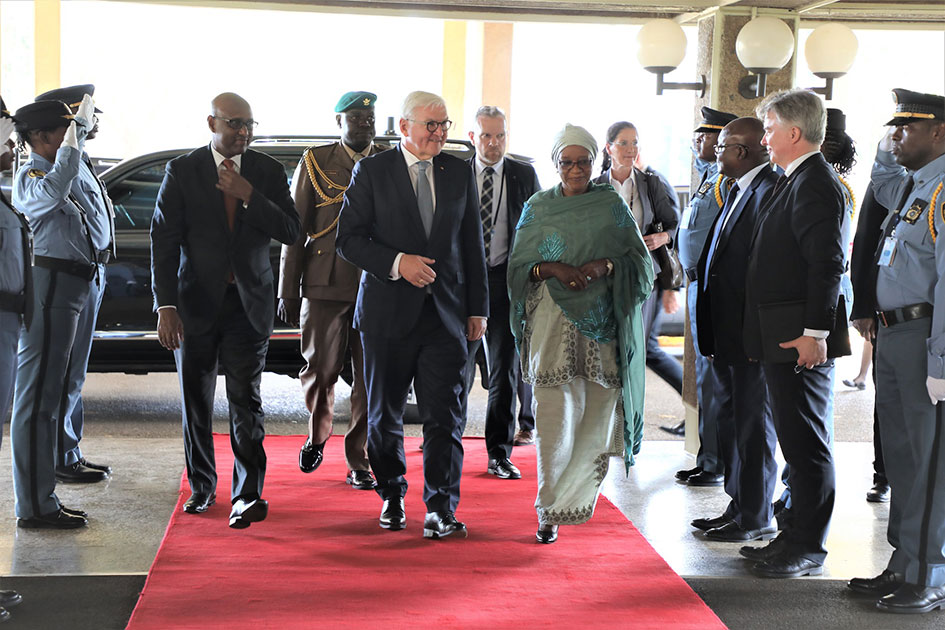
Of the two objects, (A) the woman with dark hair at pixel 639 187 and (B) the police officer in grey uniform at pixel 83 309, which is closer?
(B) the police officer in grey uniform at pixel 83 309

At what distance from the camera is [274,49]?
546 inches

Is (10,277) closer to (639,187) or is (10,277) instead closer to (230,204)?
(230,204)

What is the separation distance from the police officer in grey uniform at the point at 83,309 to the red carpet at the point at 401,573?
2.45 feet

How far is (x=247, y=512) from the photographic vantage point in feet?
17.2

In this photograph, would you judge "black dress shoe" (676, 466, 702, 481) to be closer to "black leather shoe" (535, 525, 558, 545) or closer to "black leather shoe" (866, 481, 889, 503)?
"black leather shoe" (866, 481, 889, 503)

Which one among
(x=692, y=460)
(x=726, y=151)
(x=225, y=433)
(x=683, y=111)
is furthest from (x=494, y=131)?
(x=683, y=111)

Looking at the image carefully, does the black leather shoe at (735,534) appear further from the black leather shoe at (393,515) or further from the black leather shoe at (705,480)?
the black leather shoe at (393,515)

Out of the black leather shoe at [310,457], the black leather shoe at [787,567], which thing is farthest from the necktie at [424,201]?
the black leather shoe at [787,567]

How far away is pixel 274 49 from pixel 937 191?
1088cm

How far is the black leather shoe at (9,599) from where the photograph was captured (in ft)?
13.6

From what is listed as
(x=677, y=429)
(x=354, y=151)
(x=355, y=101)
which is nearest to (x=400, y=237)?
(x=354, y=151)

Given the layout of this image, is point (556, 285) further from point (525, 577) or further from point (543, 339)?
point (525, 577)

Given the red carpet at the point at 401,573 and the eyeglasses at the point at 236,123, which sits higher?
the eyeglasses at the point at 236,123

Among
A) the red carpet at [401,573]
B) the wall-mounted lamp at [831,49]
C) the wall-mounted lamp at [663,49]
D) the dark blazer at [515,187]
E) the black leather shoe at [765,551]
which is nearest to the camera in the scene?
the red carpet at [401,573]
